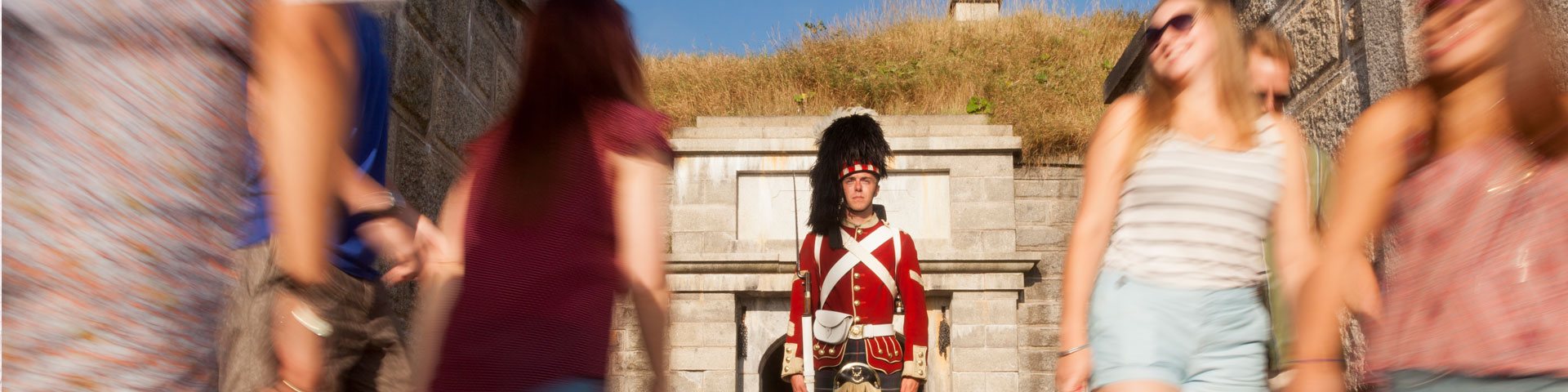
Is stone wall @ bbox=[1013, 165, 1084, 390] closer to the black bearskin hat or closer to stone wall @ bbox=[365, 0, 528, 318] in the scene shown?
the black bearskin hat

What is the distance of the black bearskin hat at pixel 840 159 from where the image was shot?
683 centimetres

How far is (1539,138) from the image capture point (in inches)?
74.4

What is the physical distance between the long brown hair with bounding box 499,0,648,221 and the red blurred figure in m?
1.30

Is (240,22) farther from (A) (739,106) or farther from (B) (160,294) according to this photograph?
(A) (739,106)

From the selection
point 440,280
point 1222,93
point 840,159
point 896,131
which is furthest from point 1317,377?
point 896,131

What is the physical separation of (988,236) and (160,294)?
337 inches

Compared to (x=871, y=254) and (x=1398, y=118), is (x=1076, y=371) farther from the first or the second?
(x=871, y=254)

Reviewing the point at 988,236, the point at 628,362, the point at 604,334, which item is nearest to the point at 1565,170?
the point at 604,334

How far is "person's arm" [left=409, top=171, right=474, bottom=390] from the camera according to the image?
1821mm

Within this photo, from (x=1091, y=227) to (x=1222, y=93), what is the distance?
0.43 meters

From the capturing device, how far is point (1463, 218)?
189 centimetres

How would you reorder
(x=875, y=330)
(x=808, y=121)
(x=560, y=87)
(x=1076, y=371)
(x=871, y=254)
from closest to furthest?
(x=560, y=87), (x=1076, y=371), (x=875, y=330), (x=871, y=254), (x=808, y=121)

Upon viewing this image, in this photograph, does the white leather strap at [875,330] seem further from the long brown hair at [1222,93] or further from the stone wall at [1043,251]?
the long brown hair at [1222,93]

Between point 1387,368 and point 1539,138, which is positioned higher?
point 1539,138
